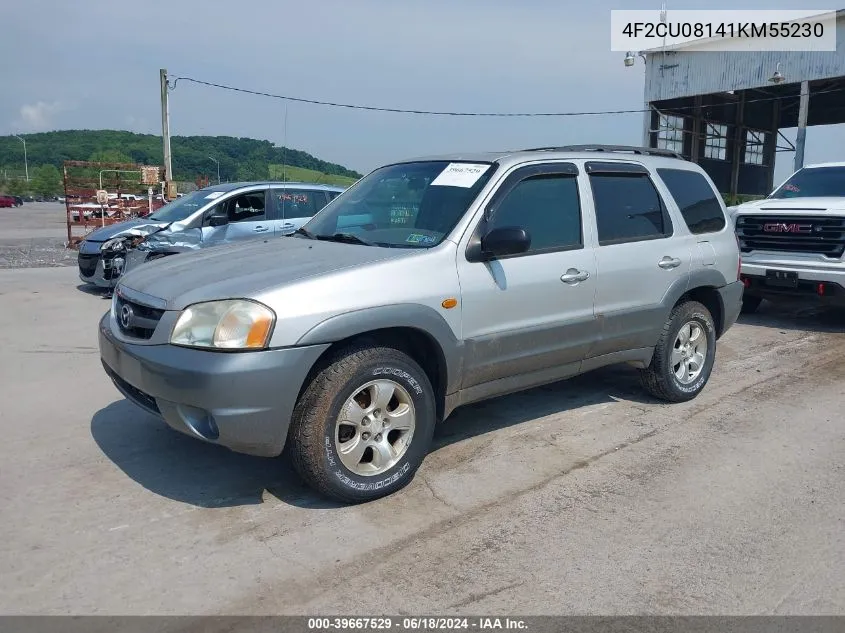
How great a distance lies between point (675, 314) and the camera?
215 inches

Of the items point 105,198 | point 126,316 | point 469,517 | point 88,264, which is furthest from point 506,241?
point 105,198

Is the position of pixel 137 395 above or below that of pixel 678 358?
above

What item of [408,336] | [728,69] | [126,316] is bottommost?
[408,336]

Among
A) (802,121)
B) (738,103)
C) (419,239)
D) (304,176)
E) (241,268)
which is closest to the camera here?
(241,268)

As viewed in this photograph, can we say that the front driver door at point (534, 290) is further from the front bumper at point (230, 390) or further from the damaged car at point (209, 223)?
the damaged car at point (209, 223)

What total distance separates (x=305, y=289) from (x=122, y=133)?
85658 mm

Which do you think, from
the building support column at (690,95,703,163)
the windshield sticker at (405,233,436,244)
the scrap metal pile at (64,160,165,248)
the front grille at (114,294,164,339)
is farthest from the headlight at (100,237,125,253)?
the building support column at (690,95,703,163)

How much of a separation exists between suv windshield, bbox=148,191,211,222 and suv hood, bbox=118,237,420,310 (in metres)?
6.11

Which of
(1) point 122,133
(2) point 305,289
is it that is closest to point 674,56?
(2) point 305,289

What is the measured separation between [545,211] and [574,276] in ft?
1.50

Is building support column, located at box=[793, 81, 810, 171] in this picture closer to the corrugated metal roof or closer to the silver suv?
the corrugated metal roof

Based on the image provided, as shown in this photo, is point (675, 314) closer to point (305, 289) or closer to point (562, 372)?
point (562, 372)

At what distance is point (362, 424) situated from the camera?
375 centimetres

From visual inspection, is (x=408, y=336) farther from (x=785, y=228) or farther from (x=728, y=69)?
(x=728, y=69)
